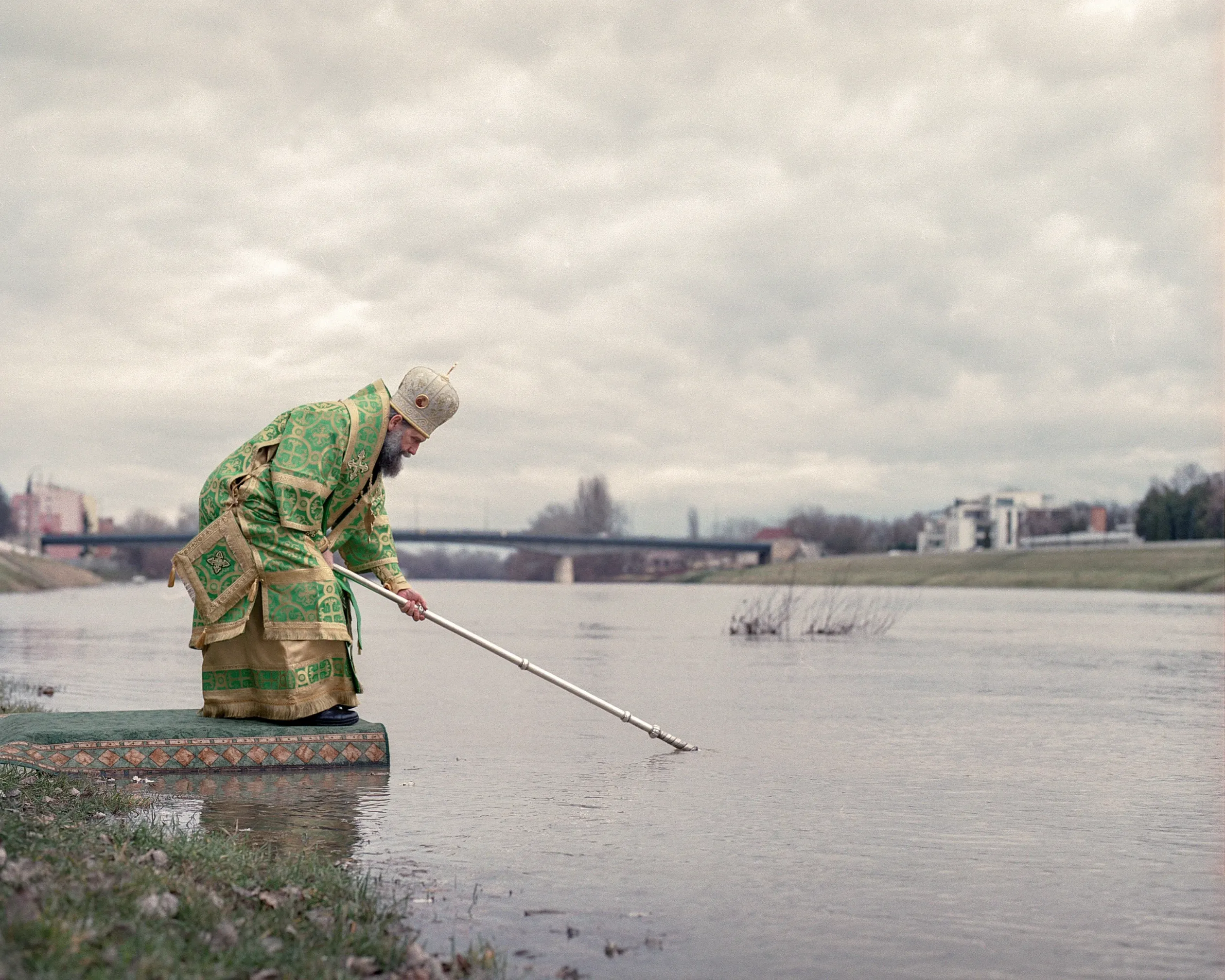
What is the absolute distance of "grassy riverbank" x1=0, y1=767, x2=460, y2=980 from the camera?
3426 millimetres

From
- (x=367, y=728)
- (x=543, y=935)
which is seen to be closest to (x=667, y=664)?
(x=367, y=728)

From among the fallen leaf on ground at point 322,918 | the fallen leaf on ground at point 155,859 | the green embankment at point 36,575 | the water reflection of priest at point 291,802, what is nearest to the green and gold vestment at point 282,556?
the water reflection of priest at point 291,802

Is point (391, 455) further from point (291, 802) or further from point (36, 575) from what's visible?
point (36, 575)

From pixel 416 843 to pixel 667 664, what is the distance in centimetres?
1356

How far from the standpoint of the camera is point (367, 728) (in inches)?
320

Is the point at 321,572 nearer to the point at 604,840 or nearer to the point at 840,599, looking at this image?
the point at 604,840

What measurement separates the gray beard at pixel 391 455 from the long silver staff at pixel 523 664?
615 millimetres

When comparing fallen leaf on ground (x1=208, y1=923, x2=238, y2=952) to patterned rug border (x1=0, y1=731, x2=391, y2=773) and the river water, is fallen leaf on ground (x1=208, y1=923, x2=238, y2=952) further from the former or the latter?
patterned rug border (x1=0, y1=731, x2=391, y2=773)

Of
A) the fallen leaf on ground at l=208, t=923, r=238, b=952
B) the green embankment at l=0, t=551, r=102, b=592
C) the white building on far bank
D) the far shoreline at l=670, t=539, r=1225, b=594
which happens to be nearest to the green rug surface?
the fallen leaf on ground at l=208, t=923, r=238, b=952

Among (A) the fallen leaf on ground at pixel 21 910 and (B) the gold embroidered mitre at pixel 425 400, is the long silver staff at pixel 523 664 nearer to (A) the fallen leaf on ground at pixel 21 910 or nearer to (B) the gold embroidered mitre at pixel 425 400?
(B) the gold embroidered mitre at pixel 425 400

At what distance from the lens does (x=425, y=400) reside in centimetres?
796

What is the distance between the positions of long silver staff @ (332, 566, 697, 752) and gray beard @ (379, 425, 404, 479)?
61 centimetres

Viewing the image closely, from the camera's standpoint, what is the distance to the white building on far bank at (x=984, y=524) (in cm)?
17762

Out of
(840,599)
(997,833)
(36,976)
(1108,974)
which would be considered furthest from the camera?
(840,599)
